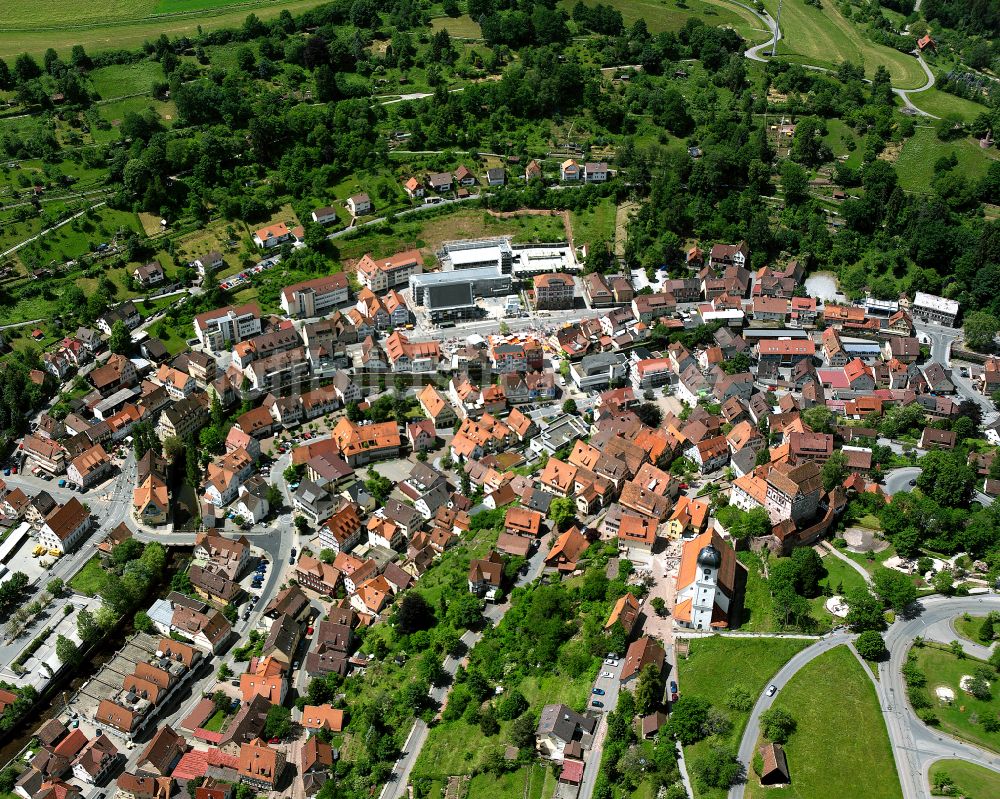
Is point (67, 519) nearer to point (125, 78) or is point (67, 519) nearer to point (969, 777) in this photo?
point (969, 777)

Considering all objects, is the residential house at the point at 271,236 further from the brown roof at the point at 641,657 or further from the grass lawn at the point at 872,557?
the grass lawn at the point at 872,557

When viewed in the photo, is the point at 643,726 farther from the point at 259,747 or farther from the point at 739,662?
the point at 259,747

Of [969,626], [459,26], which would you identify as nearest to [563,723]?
[969,626]

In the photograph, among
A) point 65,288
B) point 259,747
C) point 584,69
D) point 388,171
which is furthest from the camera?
point 584,69

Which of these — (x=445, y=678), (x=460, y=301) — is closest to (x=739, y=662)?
(x=445, y=678)

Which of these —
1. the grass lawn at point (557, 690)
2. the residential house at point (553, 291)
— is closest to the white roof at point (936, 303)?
the residential house at point (553, 291)

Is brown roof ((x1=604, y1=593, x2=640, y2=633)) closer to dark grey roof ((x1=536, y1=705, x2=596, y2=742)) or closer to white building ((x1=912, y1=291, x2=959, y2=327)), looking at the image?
dark grey roof ((x1=536, y1=705, x2=596, y2=742))
